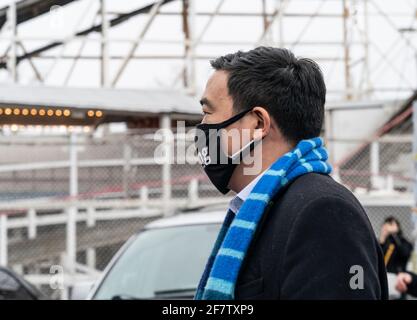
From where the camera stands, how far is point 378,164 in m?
14.6

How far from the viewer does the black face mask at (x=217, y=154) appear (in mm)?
2613

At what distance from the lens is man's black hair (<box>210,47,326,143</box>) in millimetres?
2535

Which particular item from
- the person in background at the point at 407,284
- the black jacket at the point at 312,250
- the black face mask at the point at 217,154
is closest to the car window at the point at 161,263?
the person in background at the point at 407,284

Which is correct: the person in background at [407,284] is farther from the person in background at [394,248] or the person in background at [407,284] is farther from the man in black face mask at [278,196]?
the man in black face mask at [278,196]

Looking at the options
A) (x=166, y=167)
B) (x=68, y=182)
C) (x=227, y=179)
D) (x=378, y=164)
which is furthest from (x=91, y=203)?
(x=227, y=179)

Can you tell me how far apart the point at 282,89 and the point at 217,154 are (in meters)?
0.32

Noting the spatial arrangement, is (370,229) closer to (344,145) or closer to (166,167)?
(166,167)

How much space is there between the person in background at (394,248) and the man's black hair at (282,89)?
6.25 metres

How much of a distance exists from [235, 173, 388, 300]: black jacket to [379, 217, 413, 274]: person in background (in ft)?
21.0

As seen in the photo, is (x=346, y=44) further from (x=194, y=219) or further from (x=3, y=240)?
(x=194, y=219)

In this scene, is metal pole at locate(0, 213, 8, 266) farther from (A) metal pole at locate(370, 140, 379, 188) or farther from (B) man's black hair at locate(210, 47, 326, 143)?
(B) man's black hair at locate(210, 47, 326, 143)

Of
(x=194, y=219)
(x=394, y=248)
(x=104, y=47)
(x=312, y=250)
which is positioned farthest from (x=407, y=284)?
(x=104, y=47)

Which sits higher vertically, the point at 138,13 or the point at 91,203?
the point at 138,13
